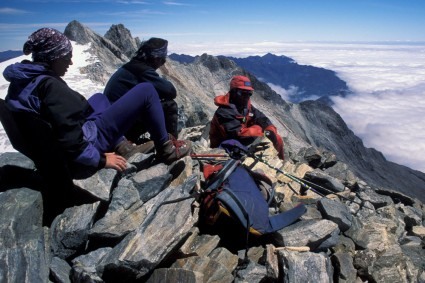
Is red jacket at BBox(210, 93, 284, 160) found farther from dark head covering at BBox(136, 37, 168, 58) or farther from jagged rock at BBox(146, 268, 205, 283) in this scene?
jagged rock at BBox(146, 268, 205, 283)

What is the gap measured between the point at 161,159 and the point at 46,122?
2891 mm

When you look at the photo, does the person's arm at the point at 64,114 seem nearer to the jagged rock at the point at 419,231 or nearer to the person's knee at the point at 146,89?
the person's knee at the point at 146,89

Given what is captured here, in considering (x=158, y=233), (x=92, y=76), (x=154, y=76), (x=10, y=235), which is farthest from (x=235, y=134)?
(x=92, y=76)

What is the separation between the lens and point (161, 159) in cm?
746

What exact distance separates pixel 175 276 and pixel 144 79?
5.08 m

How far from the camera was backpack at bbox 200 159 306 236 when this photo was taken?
576cm

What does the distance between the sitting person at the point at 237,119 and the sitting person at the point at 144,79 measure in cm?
235

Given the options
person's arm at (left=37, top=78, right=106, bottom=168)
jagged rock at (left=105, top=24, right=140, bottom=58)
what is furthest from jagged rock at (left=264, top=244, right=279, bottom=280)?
jagged rock at (left=105, top=24, right=140, bottom=58)

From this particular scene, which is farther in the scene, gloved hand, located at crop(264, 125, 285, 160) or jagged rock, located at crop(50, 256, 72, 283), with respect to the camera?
gloved hand, located at crop(264, 125, 285, 160)

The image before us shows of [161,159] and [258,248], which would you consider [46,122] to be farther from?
[258,248]

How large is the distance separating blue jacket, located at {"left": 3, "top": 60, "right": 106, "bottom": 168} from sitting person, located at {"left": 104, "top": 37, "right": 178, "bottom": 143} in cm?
290

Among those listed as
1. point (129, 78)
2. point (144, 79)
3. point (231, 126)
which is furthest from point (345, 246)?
point (129, 78)

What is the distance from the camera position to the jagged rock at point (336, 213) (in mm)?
7285

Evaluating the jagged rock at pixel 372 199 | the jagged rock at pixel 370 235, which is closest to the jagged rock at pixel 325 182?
the jagged rock at pixel 372 199
